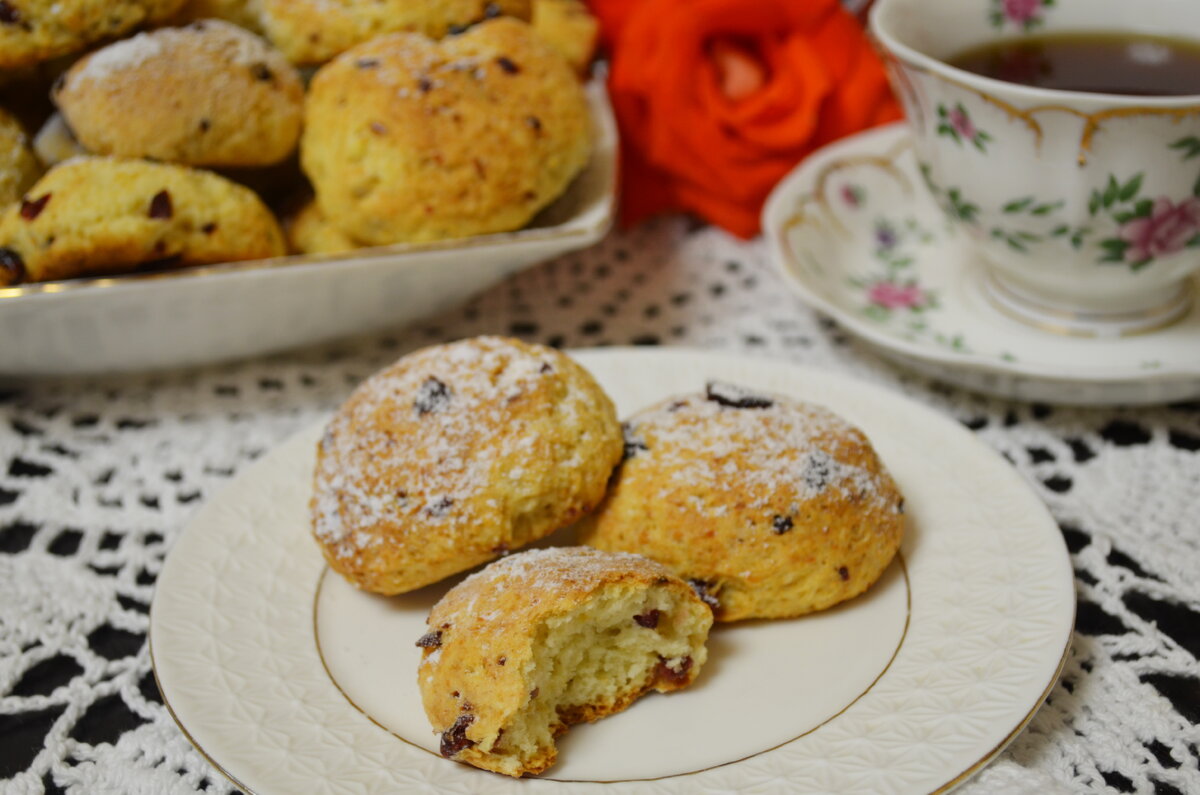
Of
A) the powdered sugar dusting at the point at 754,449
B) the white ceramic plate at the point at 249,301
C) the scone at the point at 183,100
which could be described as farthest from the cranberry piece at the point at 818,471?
the scone at the point at 183,100

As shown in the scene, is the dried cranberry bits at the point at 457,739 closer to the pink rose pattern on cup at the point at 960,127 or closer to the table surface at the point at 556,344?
the table surface at the point at 556,344

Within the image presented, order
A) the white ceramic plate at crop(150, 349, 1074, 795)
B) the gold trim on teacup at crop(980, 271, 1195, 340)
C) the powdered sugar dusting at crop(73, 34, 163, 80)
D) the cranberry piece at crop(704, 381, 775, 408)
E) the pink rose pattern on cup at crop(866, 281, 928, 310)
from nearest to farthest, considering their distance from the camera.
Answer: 1. the white ceramic plate at crop(150, 349, 1074, 795)
2. the cranberry piece at crop(704, 381, 775, 408)
3. the powdered sugar dusting at crop(73, 34, 163, 80)
4. the gold trim on teacup at crop(980, 271, 1195, 340)
5. the pink rose pattern on cup at crop(866, 281, 928, 310)

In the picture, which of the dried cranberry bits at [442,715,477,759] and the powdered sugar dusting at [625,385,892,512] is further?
the powdered sugar dusting at [625,385,892,512]

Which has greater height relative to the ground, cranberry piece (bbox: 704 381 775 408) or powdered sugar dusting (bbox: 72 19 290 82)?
powdered sugar dusting (bbox: 72 19 290 82)

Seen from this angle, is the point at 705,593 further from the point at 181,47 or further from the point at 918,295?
the point at 181,47

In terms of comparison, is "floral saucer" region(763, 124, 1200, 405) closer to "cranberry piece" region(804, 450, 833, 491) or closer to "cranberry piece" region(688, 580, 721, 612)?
"cranberry piece" region(804, 450, 833, 491)

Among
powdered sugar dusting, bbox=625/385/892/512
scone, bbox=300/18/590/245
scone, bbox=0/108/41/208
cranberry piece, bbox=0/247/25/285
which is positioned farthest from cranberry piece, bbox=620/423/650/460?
scone, bbox=0/108/41/208

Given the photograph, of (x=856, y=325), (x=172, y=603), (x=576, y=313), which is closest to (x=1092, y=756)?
(x=856, y=325)

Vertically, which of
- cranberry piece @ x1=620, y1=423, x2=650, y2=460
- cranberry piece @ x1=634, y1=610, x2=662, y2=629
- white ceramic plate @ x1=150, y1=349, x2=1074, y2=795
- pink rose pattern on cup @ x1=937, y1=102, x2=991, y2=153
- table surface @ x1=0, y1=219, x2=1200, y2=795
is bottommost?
table surface @ x1=0, y1=219, x2=1200, y2=795
